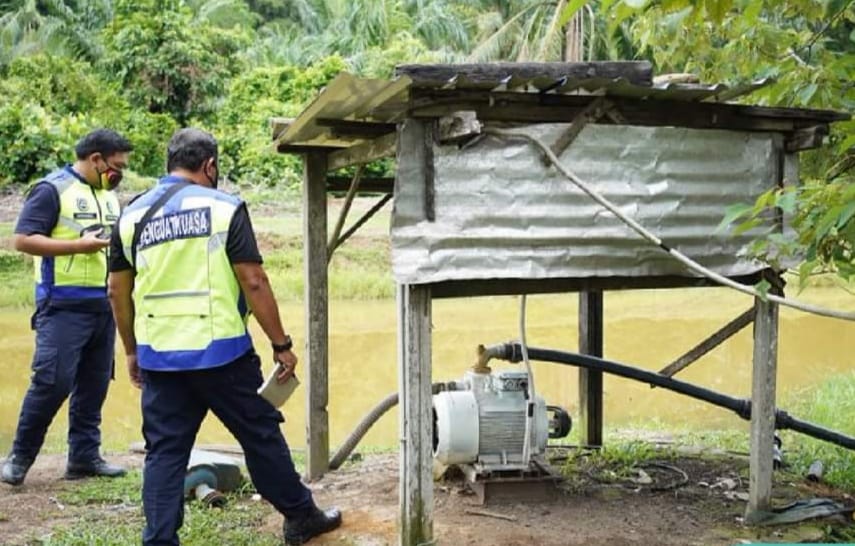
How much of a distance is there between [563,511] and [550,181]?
5.73ft

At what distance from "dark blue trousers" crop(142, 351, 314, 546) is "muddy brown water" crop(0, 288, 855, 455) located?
374 cm

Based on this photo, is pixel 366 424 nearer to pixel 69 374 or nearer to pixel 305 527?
pixel 305 527

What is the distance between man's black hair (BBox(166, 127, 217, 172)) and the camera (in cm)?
408

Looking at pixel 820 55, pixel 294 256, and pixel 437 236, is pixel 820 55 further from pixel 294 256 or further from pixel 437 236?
pixel 294 256

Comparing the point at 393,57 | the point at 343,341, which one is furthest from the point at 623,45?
the point at 343,341

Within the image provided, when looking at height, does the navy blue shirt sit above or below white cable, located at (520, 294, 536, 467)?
above

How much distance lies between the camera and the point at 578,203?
4387 mm

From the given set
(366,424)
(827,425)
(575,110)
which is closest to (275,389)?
(366,424)

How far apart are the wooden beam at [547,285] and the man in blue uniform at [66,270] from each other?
207cm

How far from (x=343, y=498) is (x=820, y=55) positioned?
3.68 metres

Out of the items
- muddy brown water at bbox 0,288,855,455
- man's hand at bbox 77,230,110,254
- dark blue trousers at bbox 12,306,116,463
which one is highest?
man's hand at bbox 77,230,110,254

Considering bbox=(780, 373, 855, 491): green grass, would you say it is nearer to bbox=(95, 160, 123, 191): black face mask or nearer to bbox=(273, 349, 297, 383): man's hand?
bbox=(273, 349, 297, 383): man's hand

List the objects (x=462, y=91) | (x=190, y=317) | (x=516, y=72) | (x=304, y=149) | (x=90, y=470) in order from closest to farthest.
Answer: (x=190, y=317)
(x=462, y=91)
(x=516, y=72)
(x=304, y=149)
(x=90, y=470)

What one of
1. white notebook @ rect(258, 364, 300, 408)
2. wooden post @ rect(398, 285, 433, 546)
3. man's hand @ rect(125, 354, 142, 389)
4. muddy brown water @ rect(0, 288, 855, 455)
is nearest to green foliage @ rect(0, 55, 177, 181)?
muddy brown water @ rect(0, 288, 855, 455)
